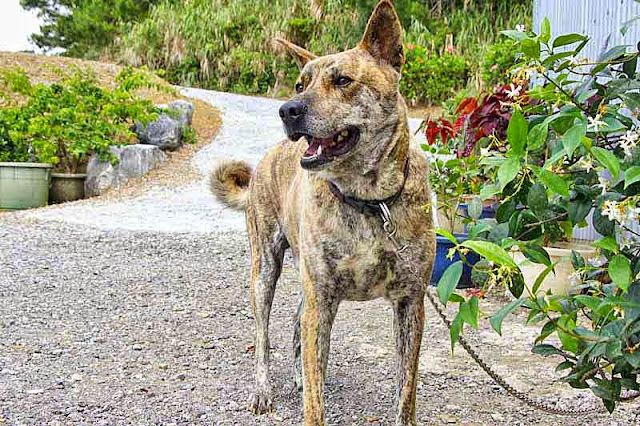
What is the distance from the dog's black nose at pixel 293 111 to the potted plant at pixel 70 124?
836cm

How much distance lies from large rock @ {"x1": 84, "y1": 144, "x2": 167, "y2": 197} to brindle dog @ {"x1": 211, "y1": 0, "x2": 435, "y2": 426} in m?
8.28

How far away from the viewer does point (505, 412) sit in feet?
10.5

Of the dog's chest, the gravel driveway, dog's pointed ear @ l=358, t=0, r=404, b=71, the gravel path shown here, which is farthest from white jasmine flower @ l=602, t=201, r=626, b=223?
the gravel path

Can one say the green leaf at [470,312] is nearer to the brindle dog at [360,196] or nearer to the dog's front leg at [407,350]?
the brindle dog at [360,196]

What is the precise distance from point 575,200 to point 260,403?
1937 mm

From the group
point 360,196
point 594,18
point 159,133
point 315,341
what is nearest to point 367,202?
point 360,196

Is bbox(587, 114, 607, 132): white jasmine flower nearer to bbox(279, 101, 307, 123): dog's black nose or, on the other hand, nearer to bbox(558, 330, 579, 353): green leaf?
bbox(558, 330, 579, 353): green leaf

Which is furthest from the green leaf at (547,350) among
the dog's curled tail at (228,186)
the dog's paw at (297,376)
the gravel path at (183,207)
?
the gravel path at (183,207)

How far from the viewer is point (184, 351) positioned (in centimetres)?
414

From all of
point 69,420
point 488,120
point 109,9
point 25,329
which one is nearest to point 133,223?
point 25,329

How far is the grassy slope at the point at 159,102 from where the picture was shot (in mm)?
11047

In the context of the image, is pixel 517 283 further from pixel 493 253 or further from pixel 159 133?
pixel 159 133

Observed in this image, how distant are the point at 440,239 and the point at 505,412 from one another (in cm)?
196

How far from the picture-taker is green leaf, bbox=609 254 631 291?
5.10ft
